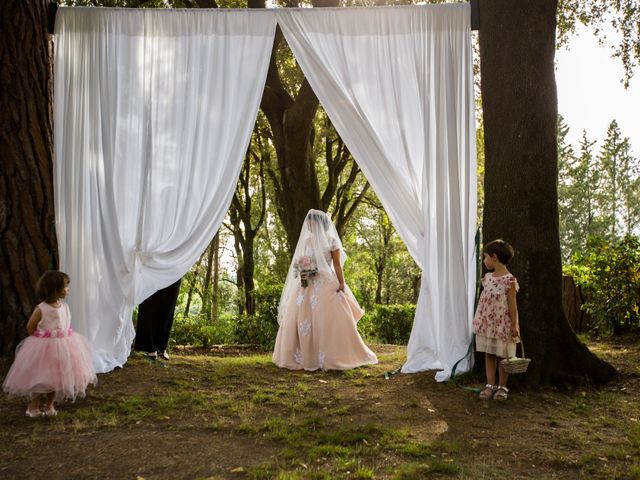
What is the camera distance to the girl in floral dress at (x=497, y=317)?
492 centimetres

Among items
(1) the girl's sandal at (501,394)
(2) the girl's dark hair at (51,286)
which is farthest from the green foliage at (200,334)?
(1) the girl's sandal at (501,394)

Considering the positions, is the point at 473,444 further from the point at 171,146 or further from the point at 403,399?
the point at 171,146

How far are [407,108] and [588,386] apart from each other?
3240mm

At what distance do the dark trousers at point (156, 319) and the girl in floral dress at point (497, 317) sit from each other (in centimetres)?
360

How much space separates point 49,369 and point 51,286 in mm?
635

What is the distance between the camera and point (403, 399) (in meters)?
5.14

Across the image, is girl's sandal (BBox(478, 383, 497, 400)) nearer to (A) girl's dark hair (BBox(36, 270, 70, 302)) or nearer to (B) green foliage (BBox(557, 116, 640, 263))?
(A) girl's dark hair (BBox(36, 270, 70, 302))

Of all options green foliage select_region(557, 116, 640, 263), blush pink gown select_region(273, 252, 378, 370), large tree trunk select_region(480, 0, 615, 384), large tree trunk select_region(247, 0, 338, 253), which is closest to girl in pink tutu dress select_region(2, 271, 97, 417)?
blush pink gown select_region(273, 252, 378, 370)

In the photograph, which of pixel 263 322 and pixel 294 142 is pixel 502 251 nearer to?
pixel 263 322

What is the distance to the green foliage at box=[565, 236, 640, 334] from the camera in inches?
312

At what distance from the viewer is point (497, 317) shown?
498 cm

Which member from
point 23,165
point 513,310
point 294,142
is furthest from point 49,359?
point 294,142

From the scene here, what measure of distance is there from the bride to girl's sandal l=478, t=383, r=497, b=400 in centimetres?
195

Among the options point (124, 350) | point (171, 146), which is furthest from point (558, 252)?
point (124, 350)
